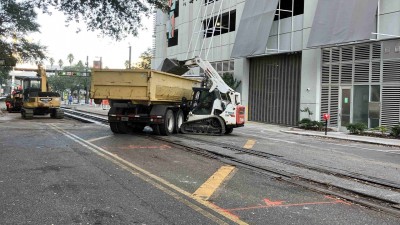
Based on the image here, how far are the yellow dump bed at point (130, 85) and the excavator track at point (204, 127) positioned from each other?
90.5 inches

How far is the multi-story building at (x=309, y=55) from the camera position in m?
20.8

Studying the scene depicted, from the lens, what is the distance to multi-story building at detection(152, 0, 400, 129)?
819 inches

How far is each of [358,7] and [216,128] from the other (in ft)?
30.8

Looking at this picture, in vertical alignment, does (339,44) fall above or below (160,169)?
above

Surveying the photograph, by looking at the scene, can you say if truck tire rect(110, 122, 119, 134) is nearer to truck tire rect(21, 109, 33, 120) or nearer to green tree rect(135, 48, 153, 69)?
truck tire rect(21, 109, 33, 120)

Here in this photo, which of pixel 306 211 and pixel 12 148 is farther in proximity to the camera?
pixel 12 148

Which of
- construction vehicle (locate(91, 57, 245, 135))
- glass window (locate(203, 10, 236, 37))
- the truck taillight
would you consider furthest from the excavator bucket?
glass window (locate(203, 10, 236, 37))

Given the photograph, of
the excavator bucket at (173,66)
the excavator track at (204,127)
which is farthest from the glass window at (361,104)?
the excavator bucket at (173,66)

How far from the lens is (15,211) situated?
5.73 metres

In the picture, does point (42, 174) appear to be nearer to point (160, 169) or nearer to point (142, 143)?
point (160, 169)

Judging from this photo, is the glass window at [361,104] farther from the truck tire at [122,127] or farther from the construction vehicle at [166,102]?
the truck tire at [122,127]

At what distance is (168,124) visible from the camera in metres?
17.4

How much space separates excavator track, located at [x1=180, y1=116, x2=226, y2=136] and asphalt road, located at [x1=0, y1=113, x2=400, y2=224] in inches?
302

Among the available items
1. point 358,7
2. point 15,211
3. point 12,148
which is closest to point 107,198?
point 15,211
